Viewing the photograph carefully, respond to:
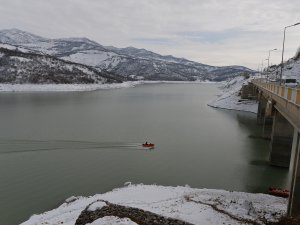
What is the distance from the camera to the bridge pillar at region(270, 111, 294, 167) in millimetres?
31859

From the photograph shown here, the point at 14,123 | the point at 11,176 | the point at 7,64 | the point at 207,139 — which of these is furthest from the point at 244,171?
the point at 7,64

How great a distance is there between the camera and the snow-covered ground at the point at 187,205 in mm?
18219

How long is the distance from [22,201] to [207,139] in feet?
93.5

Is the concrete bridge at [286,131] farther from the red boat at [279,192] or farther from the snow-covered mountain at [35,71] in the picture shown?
the snow-covered mountain at [35,71]

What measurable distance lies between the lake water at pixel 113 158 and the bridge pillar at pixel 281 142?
3.81ft

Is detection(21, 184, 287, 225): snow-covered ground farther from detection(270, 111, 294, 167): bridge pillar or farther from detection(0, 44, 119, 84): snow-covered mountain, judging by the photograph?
detection(0, 44, 119, 84): snow-covered mountain

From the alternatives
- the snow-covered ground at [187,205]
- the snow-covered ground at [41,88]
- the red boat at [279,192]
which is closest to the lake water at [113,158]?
the red boat at [279,192]

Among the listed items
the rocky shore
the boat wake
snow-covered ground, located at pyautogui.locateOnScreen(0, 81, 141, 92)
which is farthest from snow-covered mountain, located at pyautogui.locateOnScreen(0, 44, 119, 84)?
the rocky shore

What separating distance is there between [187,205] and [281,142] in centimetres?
1632

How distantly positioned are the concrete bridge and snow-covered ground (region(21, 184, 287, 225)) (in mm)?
2196

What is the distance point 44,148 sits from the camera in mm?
37875

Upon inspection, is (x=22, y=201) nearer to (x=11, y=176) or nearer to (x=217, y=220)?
(x=11, y=176)

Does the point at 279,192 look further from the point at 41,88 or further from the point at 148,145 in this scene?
the point at 41,88

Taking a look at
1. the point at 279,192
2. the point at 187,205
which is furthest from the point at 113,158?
the point at 279,192
